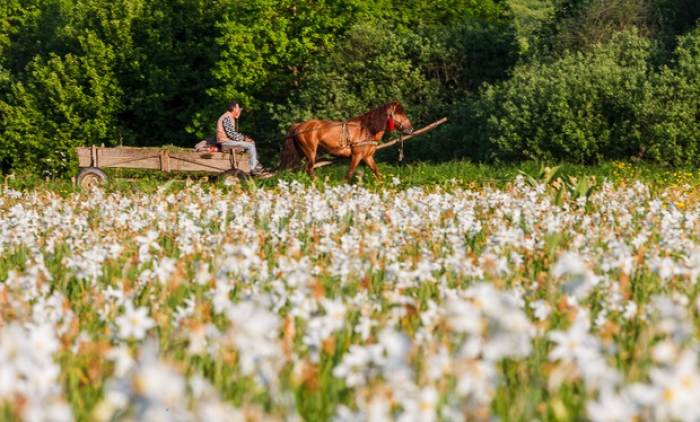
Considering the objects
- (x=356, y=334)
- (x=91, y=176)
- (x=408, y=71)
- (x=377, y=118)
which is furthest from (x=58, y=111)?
(x=356, y=334)

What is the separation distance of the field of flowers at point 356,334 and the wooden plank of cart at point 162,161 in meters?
8.21

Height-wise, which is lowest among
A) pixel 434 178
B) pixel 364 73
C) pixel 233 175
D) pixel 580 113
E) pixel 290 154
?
pixel 434 178

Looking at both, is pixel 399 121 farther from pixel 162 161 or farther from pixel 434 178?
pixel 162 161

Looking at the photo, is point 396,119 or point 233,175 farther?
point 396,119

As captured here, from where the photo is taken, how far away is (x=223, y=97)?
1438 inches

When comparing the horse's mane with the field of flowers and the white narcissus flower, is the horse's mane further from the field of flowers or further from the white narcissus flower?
the white narcissus flower

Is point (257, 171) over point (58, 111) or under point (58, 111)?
over

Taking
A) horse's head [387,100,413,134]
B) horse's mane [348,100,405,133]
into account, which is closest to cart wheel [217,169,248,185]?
horse's mane [348,100,405,133]

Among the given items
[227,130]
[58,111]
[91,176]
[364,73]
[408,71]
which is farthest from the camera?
[58,111]

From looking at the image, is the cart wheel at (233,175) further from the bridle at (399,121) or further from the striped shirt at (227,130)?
the bridle at (399,121)

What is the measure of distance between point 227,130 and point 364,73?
17.7 m

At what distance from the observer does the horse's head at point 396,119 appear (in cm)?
1631

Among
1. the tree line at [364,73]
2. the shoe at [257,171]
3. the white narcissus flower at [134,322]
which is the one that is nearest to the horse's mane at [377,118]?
the shoe at [257,171]

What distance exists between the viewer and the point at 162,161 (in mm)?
15812
